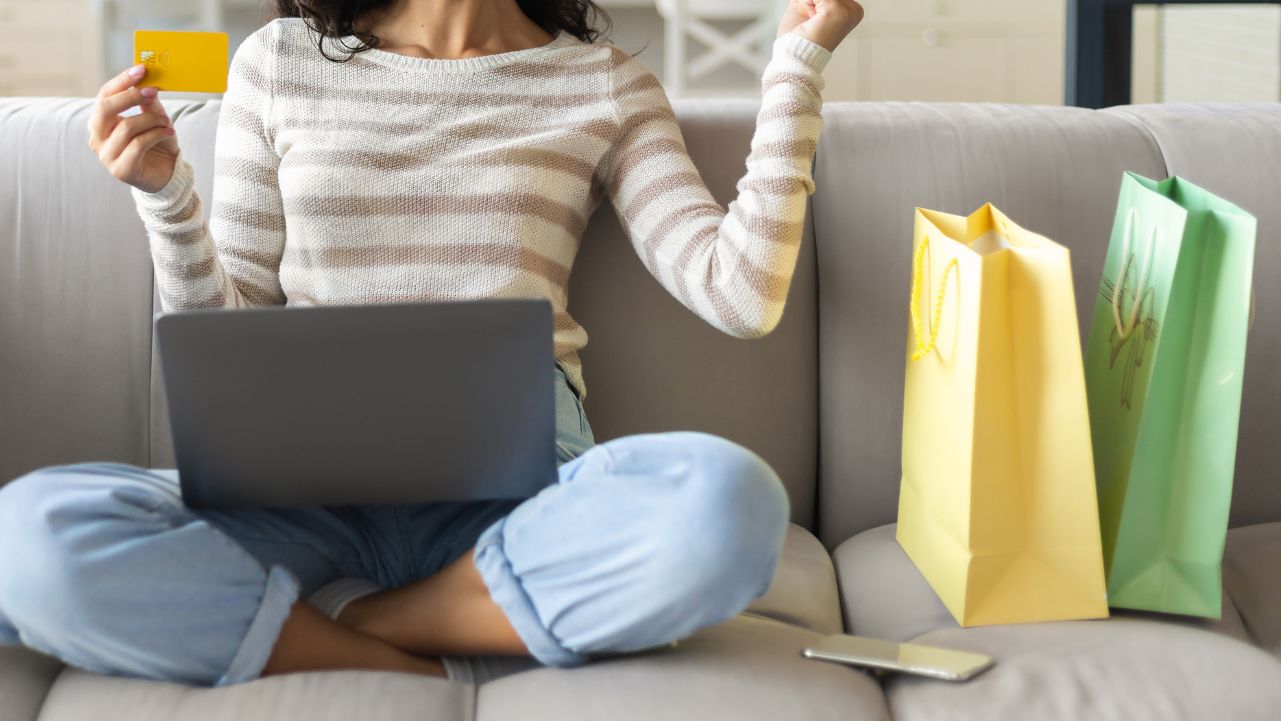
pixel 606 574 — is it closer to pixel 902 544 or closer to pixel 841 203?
pixel 902 544

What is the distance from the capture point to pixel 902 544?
4.15 feet

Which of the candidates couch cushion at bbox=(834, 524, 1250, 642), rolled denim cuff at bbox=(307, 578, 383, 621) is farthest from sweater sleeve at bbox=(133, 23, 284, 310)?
couch cushion at bbox=(834, 524, 1250, 642)

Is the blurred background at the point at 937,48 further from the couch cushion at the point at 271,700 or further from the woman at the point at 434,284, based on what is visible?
the couch cushion at the point at 271,700

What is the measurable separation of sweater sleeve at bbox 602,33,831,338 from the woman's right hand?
0.46 metres

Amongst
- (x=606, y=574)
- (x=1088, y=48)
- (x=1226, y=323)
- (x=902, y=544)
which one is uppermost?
(x=1088, y=48)

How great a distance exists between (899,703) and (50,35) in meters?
4.13

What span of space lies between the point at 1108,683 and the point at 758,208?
52 centimetres

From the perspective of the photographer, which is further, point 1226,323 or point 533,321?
point 1226,323

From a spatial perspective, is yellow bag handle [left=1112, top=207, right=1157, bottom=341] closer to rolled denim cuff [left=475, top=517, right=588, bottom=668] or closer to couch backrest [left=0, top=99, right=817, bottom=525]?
couch backrest [left=0, top=99, right=817, bottom=525]

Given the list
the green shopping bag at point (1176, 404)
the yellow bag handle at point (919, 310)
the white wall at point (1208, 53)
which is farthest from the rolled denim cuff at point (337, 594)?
the white wall at point (1208, 53)

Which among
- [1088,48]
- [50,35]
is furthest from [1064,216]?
[50,35]

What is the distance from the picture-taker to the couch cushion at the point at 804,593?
3.61ft

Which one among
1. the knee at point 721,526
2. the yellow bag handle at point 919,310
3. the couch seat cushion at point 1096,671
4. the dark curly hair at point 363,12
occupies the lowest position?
the couch seat cushion at point 1096,671

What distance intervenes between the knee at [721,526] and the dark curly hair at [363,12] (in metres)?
0.65
